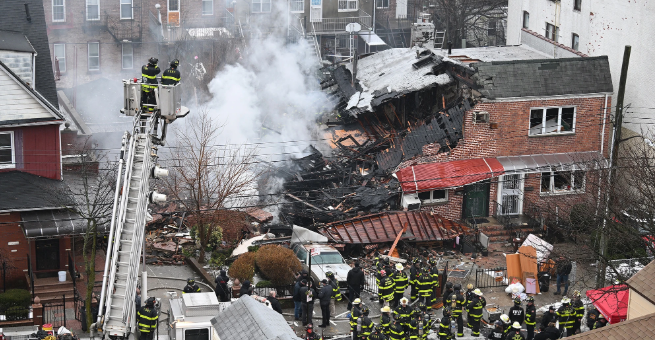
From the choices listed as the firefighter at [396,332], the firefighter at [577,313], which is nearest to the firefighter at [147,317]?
the firefighter at [396,332]

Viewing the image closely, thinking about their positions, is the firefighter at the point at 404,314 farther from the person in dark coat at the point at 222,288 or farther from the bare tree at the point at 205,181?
the bare tree at the point at 205,181

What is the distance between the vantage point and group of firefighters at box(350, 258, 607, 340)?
23.4 metres

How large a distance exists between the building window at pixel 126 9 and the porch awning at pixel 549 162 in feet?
77.4

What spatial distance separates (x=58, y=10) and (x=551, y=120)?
26.2 metres

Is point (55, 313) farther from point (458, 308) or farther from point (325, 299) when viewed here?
point (458, 308)

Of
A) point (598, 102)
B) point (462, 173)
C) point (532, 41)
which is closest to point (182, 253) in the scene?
point (462, 173)

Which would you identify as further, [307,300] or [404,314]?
[307,300]

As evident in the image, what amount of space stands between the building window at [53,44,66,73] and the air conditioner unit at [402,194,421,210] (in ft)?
74.7

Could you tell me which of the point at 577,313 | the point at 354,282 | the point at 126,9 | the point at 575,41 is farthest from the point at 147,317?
the point at 126,9

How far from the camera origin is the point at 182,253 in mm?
31391

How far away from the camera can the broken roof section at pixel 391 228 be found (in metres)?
31.7

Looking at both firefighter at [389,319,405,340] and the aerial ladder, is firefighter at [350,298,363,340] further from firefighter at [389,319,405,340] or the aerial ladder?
the aerial ladder

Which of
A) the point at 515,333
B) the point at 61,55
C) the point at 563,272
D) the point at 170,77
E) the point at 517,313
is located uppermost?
the point at 170,77

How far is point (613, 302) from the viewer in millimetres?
24719
